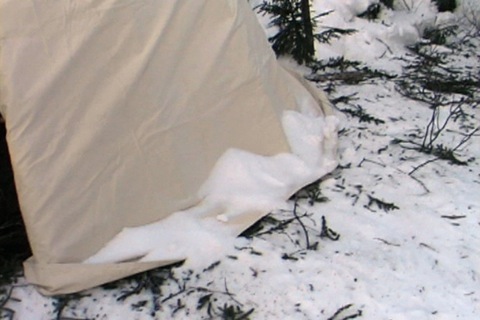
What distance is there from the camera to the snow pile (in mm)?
2533

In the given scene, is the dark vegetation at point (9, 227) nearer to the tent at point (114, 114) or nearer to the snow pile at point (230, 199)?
the tent at point (114, 114)

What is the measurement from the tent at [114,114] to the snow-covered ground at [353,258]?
4.4 inches

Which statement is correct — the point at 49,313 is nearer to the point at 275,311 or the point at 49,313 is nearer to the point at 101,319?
the point at 101,319

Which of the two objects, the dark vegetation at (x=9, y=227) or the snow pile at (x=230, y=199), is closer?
the dark vegetation at (x=9, y=227)

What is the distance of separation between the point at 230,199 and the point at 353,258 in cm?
65

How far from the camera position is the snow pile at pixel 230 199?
99.7 inches

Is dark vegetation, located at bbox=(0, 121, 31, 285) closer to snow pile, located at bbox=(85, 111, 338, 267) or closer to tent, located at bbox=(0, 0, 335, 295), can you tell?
tent, located at bbox=(0, 0, 335, 295)

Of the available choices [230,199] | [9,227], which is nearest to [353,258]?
[230,199]

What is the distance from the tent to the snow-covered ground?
11cm

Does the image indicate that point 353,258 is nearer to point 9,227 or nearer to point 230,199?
point 230,199

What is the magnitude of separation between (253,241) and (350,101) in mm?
1860

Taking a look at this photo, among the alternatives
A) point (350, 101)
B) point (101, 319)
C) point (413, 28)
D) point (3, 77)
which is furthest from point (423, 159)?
point (413, 28)

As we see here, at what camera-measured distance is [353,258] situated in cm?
259

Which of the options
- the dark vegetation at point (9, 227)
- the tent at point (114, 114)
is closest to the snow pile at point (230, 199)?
the tent at point (114, 114)
